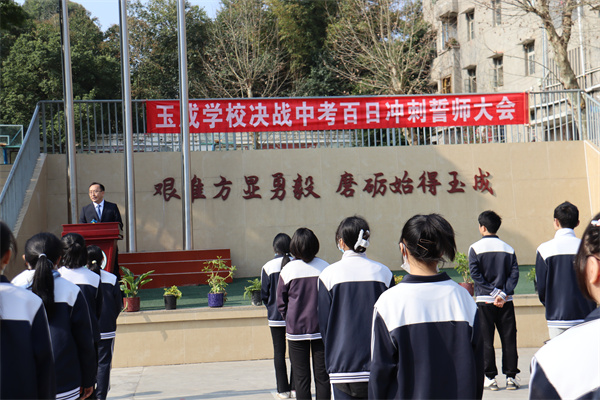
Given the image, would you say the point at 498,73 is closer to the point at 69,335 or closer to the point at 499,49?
the point at 499,49

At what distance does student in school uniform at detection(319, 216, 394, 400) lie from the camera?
141 inches

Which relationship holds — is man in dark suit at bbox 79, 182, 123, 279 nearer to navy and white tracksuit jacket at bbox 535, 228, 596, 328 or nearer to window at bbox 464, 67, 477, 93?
navy and white tracksuit jacket at bbox 535, 228, 596, 328

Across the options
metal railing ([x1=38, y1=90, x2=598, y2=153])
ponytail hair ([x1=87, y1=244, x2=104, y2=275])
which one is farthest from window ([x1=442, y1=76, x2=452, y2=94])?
ponytail hair ([x1=87, y1=244, x2=104, y2=275])

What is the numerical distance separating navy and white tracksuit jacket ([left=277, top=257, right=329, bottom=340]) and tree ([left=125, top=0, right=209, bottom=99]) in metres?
18.7

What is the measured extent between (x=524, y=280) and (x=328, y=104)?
4.39 metres

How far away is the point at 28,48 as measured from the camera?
65.7 ft

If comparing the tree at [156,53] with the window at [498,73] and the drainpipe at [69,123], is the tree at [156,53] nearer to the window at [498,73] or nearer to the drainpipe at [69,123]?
the window at [498,73]

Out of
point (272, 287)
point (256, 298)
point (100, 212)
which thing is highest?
point (100, 212)

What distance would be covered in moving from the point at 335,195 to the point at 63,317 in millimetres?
8228

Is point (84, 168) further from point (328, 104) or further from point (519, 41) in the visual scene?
point (519, 41)

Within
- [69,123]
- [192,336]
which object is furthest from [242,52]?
[192,336]

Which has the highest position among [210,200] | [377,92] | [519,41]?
[519,41]

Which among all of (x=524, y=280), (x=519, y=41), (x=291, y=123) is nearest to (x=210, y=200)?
(x=291, y=123)

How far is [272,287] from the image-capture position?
552cm
